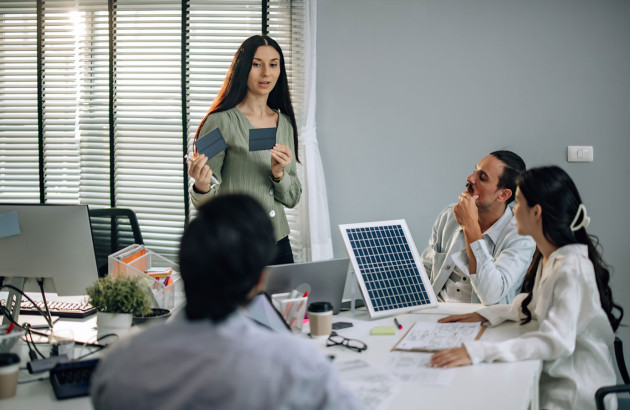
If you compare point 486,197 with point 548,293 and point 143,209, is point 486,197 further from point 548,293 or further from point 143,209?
point 143,209

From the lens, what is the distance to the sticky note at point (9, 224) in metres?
1.83

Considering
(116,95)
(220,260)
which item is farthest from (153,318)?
(116,95)

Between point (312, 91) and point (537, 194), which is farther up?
point (312, 91)

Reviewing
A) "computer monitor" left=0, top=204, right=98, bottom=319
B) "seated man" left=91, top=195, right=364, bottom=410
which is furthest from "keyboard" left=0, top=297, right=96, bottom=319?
"seated man" left=91, top=195, right=364, bottom=410

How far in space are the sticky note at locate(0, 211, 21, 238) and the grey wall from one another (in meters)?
2.00

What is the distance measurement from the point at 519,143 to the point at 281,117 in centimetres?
134

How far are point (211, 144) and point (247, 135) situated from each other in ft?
0.71

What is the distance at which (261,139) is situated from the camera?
102 inches

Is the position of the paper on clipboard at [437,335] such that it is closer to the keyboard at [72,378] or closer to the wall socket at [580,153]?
the keyboard at [72,378]

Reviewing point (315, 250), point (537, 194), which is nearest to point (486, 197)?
point (537, 194)

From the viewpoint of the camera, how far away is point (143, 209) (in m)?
3.90

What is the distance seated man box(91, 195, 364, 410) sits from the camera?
89cm

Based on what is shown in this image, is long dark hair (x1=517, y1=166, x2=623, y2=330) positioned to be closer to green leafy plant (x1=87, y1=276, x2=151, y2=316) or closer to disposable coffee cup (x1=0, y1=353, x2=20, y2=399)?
green leafy plant (x1=87, y1=276, x2=151, y2=316)

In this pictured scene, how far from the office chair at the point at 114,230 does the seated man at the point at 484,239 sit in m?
1.46
